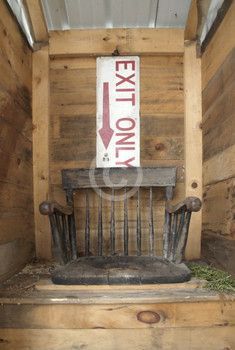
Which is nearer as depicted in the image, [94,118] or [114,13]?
[114,13]

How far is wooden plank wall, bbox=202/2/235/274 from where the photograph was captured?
1542mm

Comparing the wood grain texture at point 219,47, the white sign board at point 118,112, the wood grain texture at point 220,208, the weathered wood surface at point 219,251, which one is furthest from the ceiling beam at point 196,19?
the weathered wood surface at point 219,251

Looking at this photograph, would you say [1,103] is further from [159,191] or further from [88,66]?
[159,191]

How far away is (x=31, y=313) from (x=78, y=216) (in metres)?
0.89

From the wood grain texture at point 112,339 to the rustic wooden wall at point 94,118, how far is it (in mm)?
861

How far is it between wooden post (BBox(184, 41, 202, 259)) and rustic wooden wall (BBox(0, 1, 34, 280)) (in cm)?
94

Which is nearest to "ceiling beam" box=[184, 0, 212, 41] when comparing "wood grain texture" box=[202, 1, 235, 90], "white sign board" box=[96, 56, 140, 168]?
"wood grain texture" box=[202, 1, 235, 90]

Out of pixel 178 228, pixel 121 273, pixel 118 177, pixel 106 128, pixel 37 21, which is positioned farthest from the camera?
pixel 106 128

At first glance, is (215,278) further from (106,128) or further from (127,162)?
(106,128)

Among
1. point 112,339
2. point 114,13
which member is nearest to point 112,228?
point 112,339

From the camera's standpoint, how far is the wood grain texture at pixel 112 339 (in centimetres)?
124

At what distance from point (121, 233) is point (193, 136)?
0.73 metres

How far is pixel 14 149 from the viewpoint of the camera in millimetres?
1714

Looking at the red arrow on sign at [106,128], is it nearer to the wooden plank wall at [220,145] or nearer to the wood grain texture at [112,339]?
the wooden plank wall at [220,145]
